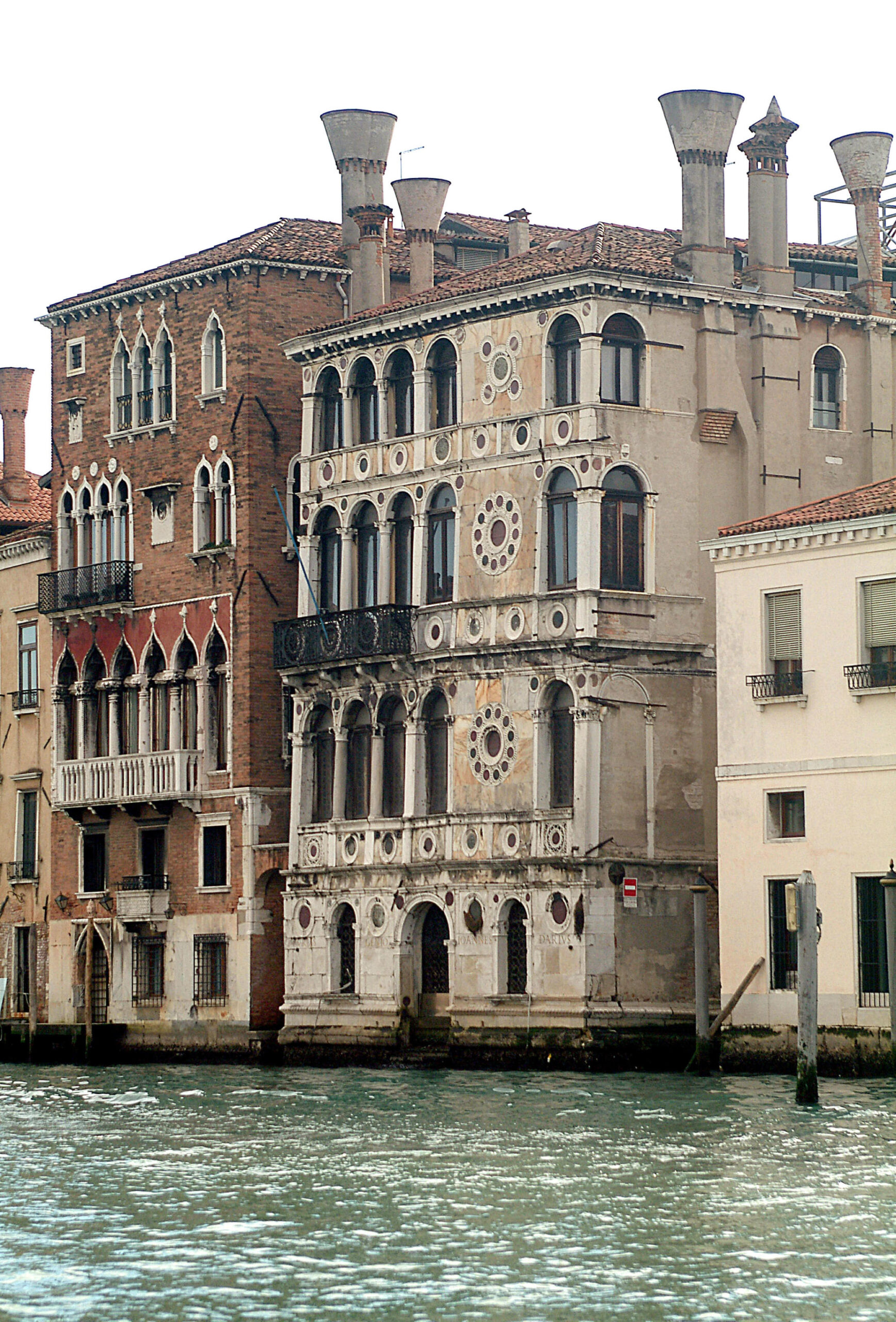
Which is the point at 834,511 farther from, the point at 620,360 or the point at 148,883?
the point at 148,883

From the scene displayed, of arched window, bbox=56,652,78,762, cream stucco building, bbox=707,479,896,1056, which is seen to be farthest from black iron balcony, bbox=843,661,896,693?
arched window, bbox=56,652,78,762

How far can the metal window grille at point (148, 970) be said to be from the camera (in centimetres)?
4775

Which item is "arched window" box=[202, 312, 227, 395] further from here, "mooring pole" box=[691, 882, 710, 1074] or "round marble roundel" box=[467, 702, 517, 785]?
"mooring pole" box=[691, 882, 710, 1074]

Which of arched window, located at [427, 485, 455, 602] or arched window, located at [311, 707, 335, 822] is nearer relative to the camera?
arched window, located at [427, 485, 455, 602]

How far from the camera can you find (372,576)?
44.2 meters

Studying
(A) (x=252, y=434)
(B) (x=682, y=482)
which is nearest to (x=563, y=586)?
(B) (x=682, y=482)

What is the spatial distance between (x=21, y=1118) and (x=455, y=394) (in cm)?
1418

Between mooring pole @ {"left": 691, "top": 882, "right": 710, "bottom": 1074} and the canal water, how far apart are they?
108 cm

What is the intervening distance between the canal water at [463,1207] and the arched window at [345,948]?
8.77 meters

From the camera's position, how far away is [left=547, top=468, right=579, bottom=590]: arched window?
40469 millimetres

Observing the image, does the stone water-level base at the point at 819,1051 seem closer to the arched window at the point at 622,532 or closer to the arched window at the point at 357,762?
the arched window at the point at 622,532

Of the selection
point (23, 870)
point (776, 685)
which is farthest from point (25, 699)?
point (776, 685)

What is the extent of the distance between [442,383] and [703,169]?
5339 mm

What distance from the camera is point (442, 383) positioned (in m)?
43.2
